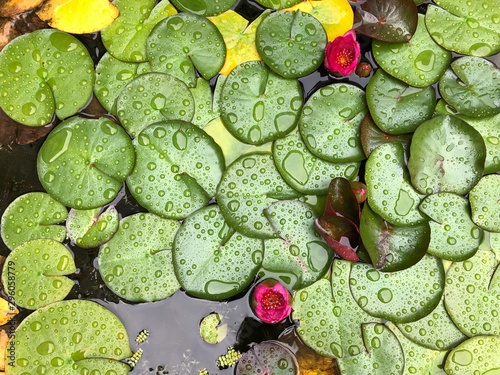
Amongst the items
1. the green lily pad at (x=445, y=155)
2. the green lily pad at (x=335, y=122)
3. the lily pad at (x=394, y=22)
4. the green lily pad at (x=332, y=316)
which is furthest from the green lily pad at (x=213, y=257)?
the lily pad at (x=394, y=22)

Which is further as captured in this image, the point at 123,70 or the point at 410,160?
the point at 123,70

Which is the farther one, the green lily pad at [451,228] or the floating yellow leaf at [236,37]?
the floating yellow leaf at [236,37]

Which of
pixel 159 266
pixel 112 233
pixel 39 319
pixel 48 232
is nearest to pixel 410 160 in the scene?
pixel 159 266

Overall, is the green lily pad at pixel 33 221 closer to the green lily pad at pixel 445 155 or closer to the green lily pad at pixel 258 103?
the green lily pad at pixel 258 103

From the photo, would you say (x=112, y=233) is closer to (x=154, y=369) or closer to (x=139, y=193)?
(x=139, y=193)

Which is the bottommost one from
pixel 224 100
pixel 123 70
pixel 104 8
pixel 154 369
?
pixel 154 369

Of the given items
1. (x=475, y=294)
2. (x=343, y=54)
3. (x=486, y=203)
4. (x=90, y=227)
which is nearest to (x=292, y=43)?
(x=343, y=54)
